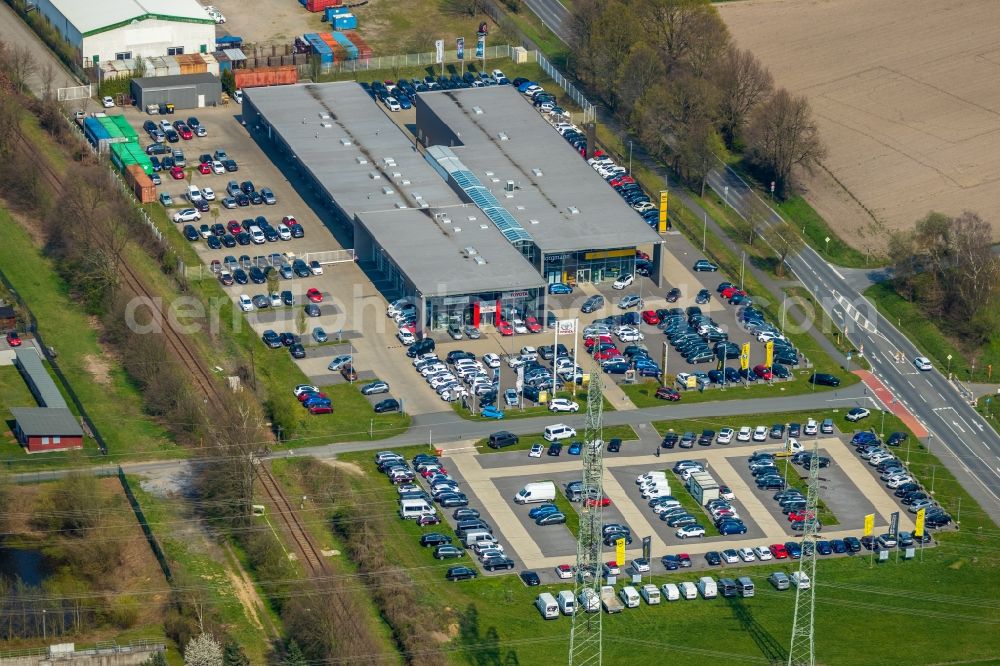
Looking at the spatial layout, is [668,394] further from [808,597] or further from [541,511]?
[808,597]

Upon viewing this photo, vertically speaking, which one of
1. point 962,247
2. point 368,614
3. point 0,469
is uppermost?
point 962,247

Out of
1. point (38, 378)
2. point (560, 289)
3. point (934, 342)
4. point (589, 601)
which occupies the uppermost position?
point (560, 289)

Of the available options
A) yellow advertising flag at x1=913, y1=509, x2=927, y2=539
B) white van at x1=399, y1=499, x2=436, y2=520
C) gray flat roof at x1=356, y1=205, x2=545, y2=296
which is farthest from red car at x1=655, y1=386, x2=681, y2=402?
white van at x1=399, y1=499, x2=436, y2=520

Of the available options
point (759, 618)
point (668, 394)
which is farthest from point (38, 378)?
point (759, 618)

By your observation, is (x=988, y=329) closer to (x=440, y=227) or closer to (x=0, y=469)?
(x=440, y=227)

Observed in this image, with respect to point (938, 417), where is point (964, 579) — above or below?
below

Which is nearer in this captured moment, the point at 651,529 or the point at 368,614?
the point at 368,614

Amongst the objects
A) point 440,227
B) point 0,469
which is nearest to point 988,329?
point 440,227

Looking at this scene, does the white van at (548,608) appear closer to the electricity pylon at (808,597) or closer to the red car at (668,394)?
the electricity pylon at (808,597)
